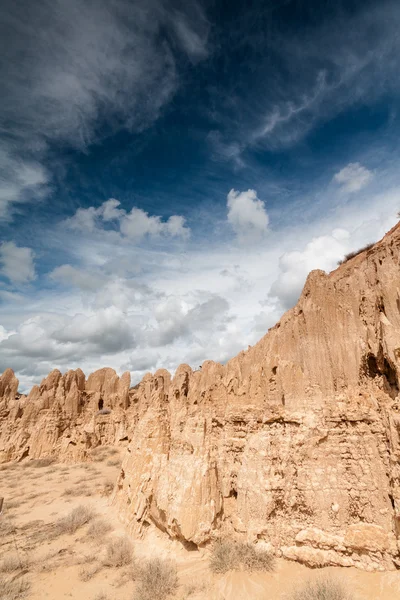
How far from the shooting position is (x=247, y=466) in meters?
10.4

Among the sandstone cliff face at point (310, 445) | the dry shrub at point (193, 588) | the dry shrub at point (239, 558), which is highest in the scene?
the sandstone cliff face at point (310, 445)

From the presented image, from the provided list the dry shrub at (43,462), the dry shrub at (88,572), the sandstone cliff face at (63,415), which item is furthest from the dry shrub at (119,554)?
the dry shrub at (43,462)

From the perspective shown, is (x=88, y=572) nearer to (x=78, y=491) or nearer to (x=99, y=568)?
(x=99, y=568)

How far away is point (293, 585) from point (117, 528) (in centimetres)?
840

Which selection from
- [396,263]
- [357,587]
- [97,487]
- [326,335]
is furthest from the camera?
[97,487]

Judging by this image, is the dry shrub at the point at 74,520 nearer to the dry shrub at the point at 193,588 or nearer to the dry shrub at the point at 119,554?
the dry shrub at the point at 119,554

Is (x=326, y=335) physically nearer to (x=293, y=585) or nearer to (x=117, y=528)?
(x=293, y=585)

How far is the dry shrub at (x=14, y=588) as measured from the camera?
8805 millimetres

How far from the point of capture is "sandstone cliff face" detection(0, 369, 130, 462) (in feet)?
102

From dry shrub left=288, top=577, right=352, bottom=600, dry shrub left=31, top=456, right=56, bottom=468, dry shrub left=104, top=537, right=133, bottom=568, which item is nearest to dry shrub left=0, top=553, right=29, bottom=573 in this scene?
dry shrub left=104, top=537, right=133, bottom=568

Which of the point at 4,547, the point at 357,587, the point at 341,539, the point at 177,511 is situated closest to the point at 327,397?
the point at 341,539

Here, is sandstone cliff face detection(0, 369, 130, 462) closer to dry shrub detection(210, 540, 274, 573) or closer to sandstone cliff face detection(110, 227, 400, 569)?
sandstone cliff face detection(110, 227, 400, 569)

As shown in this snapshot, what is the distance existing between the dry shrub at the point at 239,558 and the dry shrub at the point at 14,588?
19.3ft

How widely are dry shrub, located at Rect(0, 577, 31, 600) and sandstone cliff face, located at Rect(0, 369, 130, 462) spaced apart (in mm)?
21742
